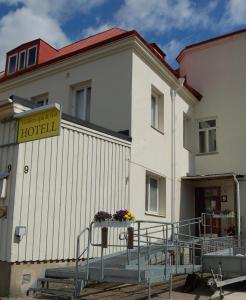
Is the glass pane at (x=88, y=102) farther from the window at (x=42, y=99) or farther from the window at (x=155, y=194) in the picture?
the window at (x=155, y=194)

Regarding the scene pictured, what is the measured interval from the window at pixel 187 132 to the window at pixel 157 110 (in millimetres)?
2241

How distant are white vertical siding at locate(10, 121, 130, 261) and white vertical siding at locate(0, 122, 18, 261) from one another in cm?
13

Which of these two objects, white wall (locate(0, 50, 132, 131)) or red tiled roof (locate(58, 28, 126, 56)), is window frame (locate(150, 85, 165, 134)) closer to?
white wall (locate(0, 50, 132, 131))

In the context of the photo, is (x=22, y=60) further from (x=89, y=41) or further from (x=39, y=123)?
(x=39, y=123)

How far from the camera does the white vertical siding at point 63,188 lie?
29.4ft

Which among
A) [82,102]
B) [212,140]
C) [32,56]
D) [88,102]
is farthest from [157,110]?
[32,56]

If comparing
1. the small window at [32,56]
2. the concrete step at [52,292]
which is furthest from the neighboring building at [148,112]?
the concrete step at [52,292]

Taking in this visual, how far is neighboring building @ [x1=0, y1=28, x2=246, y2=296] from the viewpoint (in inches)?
484

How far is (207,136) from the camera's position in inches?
677

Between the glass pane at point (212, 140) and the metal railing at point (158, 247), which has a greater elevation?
the glass pane at point (212, 140)

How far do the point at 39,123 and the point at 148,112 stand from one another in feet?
19.2

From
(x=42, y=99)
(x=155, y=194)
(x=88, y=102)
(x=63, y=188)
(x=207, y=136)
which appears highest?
(x=42, y=99)

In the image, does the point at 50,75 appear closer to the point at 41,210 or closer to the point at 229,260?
the point at 41,210

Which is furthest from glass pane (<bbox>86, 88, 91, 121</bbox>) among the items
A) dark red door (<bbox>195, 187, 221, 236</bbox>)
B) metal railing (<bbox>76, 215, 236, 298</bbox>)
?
dark red door (<bbox>195, 187, 221, 236</bbox>)
